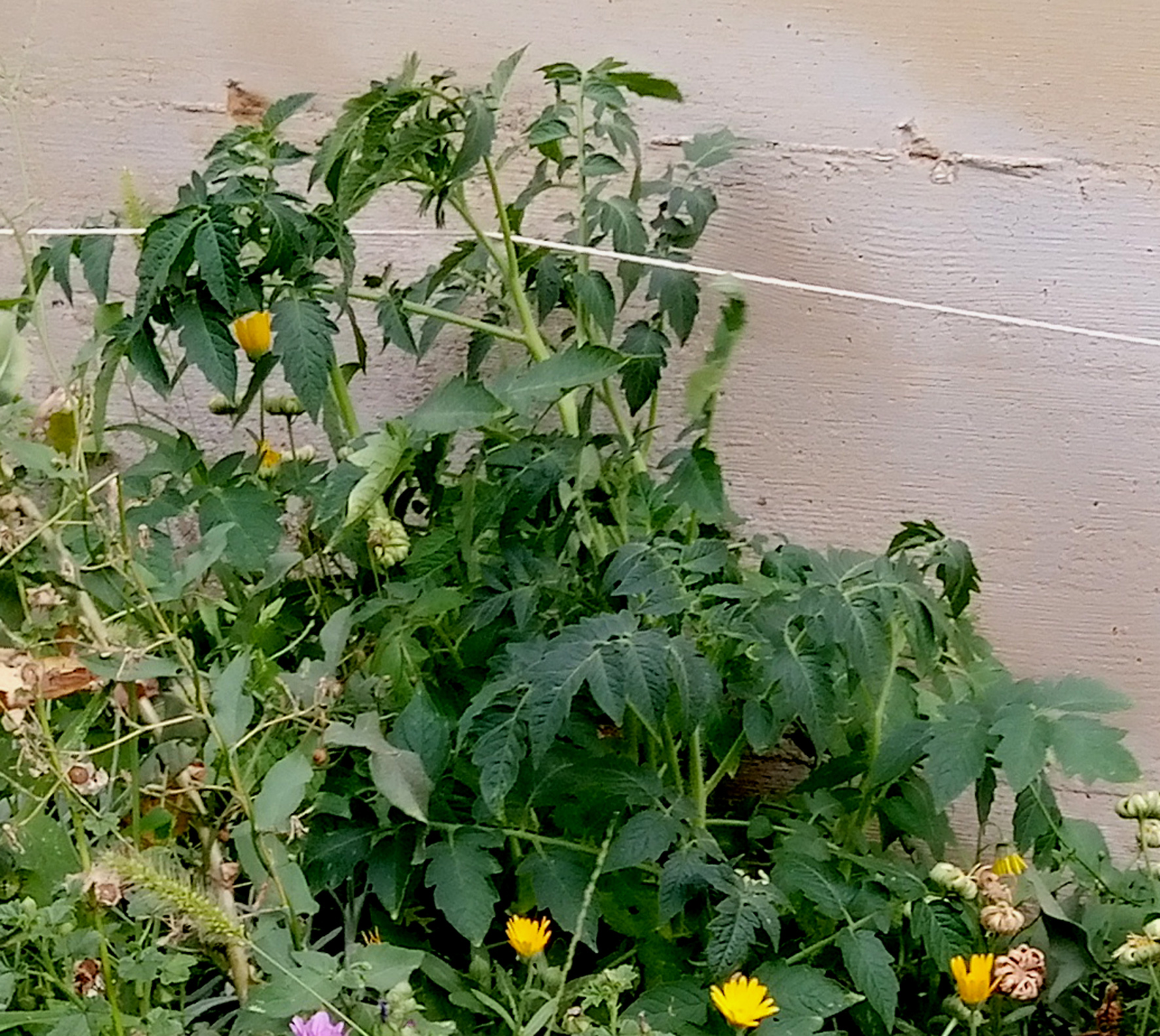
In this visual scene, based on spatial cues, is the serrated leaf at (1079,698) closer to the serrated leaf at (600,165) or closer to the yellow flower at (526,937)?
the yellow flower at (526,937)

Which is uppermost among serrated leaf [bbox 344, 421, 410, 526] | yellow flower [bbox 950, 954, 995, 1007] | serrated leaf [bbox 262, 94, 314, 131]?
serrated leaf [bbox 262, 94, 314, 131]

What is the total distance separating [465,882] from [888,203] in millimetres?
681

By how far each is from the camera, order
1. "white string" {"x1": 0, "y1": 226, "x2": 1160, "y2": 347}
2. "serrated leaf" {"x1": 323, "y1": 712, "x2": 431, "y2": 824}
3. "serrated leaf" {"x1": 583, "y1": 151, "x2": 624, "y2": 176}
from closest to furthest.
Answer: "serrated leaf" {"x1": 323, "y1": 712, "x2": 431, "y2": 824}, "serrated leaf" {"x1": 583, "y1": 151, "x2": 624, "y2": 176}, "white string" {"x1": 0, "y1": 226, "x2": 1160, "y2": 347}

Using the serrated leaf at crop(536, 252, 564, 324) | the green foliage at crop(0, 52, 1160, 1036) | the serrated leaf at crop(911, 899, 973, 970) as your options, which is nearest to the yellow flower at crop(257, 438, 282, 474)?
the green foliage at crop(0, 52, 1160, 1036)

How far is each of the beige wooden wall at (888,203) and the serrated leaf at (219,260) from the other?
1.22ft

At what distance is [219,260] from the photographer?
0.71 metres

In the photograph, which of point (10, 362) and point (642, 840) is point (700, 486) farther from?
point (10, 362)

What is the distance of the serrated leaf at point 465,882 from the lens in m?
0.73

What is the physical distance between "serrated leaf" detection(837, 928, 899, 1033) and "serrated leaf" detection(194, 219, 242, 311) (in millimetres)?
571

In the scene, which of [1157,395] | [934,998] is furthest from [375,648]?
[1157,395]

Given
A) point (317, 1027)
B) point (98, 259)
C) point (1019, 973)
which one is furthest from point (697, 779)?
point (98, 259)

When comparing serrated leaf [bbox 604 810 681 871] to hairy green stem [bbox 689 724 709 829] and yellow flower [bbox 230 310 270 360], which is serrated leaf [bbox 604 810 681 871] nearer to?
hairy green stem [bbox 689 724 709 829]

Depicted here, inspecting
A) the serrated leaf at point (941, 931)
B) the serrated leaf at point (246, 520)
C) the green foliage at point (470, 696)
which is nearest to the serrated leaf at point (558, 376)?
the green foliage at point (470, 696)

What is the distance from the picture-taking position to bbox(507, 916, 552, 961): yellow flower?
2.33 ft
